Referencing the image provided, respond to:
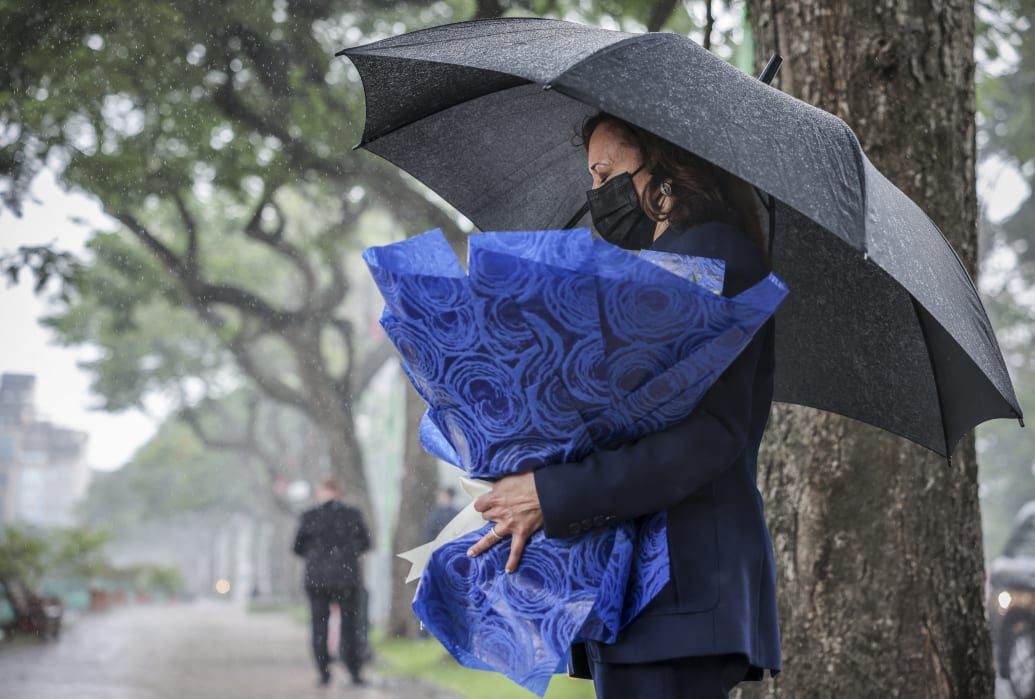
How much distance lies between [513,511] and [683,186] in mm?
692

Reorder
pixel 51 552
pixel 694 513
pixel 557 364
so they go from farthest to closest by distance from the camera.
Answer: pixel 51 552, pixel 694 513, pixel 557 364

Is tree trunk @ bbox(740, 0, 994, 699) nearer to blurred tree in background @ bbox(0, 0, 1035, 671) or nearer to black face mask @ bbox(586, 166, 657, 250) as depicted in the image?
black face mask @ bbox(586, 166, 657, 250)

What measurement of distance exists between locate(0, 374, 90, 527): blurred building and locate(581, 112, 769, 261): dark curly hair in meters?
5.99

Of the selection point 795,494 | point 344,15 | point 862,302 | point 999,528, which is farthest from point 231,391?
point 999,528

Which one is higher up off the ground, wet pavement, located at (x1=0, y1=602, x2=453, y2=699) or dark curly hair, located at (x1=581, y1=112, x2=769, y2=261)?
dark curly hair, located at (x1=581, y1=112, x2=769, y2=261)

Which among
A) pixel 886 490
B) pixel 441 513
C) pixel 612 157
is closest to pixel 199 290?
pixel 441 513

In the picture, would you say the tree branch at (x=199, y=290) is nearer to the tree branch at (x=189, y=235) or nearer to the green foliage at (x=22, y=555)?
the tree branch at (x=189, y=235)

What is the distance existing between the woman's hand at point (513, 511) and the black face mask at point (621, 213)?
0.55 metres

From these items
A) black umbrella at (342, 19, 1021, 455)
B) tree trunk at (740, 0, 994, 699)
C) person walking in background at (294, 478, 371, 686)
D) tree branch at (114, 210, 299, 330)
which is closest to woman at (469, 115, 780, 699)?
black umbrella at (342, 19, 1021, 455)

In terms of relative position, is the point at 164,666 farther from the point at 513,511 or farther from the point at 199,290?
the point at 513,511

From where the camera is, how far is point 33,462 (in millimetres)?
7035

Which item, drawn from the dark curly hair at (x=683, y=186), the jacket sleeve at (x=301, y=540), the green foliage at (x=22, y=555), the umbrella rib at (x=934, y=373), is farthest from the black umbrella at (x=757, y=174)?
the jacket sleeve at (x=301, y=540)

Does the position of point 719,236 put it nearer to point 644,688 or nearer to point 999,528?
point 644,688

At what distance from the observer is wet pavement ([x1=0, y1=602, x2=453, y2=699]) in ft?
24.4
